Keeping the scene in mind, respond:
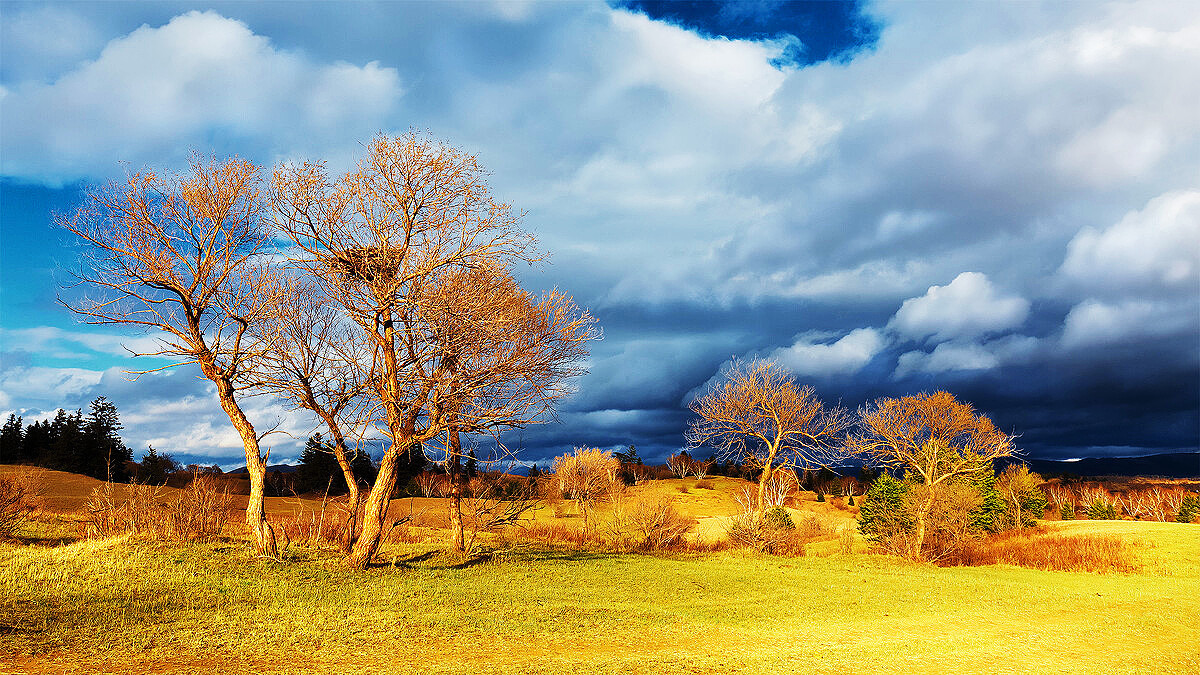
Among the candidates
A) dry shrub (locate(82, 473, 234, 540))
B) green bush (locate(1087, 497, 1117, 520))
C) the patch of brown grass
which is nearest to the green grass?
dry shrub (locate(82, 473, 234, 540))

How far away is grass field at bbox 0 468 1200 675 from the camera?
349 inches

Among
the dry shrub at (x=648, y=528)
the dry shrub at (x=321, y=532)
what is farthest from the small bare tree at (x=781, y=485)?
the dry shrub at (x=321, y=532)

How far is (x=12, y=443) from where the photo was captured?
64.3 metres

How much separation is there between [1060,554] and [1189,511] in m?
28.2

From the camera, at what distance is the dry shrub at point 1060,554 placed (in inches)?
894

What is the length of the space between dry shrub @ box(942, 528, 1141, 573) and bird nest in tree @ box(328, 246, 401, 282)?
20807mm

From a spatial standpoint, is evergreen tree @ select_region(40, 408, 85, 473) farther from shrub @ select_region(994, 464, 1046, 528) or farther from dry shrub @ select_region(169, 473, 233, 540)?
shrub @ select_region(994, 464, 1046, 528)

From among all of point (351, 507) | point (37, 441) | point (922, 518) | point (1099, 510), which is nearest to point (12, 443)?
point (37, 441)

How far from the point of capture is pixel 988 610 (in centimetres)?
1427

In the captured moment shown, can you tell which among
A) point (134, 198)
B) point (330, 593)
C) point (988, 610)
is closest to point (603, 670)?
point (330, 593)

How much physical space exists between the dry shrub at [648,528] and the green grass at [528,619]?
7275 millimetres

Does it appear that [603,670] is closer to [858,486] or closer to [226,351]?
[226,351]

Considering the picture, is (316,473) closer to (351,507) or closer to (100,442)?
(100,442)

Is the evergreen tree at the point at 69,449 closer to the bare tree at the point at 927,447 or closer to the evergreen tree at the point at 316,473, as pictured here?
the evergreen tree at the point at 316,473
